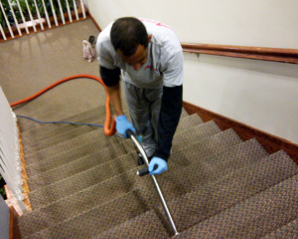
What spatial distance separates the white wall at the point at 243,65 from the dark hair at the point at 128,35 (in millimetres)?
837

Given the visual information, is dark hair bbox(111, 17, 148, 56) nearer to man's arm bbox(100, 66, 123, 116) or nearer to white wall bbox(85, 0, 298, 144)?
man's arm bbox(100, 66, 123, 116)

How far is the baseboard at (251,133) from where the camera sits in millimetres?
1602

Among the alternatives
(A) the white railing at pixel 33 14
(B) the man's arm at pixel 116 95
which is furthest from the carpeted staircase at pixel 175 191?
(A) the white railing at pixel 33 14

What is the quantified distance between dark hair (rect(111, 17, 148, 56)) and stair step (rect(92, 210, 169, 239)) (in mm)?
784

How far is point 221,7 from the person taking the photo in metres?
1.70

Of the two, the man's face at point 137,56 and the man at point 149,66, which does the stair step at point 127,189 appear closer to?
the man at point 149,66

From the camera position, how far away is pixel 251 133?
1.87 meters

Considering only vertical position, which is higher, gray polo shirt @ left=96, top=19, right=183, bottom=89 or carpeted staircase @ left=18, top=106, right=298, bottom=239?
gray polo shirt @ left=96, top=19, right=183, bottom=89

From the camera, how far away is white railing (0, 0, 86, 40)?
4.43 m

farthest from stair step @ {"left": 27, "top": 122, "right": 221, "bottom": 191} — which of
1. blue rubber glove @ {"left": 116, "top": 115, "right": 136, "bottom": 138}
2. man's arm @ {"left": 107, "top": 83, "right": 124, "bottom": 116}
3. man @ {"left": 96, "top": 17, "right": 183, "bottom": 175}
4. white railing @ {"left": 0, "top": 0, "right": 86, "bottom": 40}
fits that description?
white railing @ {"left": 0, "top": 0, "right": 86, "bottom": 40}

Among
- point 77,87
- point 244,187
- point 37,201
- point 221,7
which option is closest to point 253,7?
point 221,7

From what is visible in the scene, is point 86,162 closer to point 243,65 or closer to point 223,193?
point 223,193

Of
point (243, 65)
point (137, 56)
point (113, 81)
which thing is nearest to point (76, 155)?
point (113, 81)

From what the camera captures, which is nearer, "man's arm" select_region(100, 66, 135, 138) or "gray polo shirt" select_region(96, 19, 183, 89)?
"gray polo shirt" select_region(96, 19, 183, 89)
